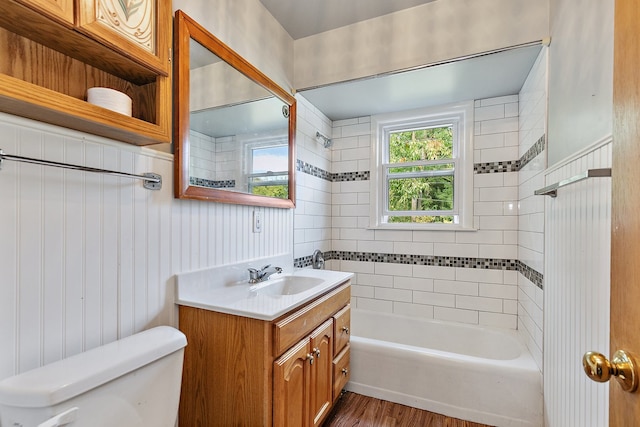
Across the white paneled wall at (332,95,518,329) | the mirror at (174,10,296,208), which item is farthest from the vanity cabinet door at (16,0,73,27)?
the white paneled wall at (332,95,518,329)

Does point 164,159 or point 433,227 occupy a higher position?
point 164,159

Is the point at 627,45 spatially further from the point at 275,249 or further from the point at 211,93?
the point at 275,249

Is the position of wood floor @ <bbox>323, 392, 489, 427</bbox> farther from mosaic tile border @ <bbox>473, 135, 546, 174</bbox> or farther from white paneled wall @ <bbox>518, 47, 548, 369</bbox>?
mosaic tile border @ <bbox>473, 135, 546, 174</bbox>

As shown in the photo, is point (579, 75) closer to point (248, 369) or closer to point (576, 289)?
point (576, 289)

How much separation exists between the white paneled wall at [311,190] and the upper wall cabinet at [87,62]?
1293 mm

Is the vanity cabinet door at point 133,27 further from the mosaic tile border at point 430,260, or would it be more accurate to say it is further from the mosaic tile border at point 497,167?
the mosaic tile border at point 497,167

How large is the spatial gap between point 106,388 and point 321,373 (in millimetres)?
1021

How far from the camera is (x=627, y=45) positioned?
0.53m

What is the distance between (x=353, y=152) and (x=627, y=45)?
238 centimetres

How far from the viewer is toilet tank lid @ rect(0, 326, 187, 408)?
72cm

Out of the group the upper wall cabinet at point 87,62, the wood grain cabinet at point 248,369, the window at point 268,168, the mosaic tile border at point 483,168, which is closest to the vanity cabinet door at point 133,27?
the upper wall cabinet at point 87,62

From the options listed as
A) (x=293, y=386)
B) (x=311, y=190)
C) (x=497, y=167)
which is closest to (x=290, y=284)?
(x=293, y=386)

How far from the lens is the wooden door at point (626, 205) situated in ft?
1.61

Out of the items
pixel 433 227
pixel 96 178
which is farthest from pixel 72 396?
pixel 433 227
